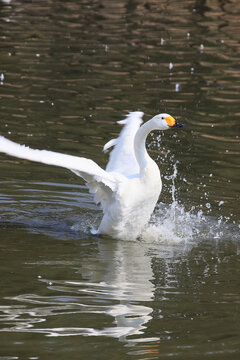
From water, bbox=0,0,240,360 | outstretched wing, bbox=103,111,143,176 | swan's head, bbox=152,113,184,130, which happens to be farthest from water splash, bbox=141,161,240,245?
swan's head, bbox=152,113,184,130

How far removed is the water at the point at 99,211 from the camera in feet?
20.6

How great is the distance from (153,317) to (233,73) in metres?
11.6

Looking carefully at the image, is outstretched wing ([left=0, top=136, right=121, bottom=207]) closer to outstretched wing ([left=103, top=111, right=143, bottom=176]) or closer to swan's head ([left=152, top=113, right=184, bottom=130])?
outstretched wing ([left=103, top=111, right=143, bottom=176])

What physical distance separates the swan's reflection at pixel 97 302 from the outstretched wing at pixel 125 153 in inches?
60.4

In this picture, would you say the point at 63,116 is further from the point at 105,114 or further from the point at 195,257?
the point at 195,257

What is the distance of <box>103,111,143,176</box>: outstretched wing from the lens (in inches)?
379

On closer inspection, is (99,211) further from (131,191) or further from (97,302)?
(97,302)

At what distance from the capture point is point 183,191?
420 inches

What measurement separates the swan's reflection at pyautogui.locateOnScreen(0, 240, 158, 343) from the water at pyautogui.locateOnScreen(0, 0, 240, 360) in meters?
0.02

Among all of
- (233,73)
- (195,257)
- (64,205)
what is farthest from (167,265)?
(233,73)

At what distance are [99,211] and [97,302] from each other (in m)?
3.28

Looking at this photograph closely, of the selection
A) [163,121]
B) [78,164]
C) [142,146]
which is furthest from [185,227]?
[78,164]

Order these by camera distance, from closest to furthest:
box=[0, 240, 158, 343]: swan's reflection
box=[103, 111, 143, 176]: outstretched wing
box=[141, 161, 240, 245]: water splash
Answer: box=[0, 240, 158, 343]: swan's reflection < box=[141, 161, 240, 245]: water splash < box=[103, 111, 143, 176]: outstretched wing

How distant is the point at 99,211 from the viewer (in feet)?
33.2
